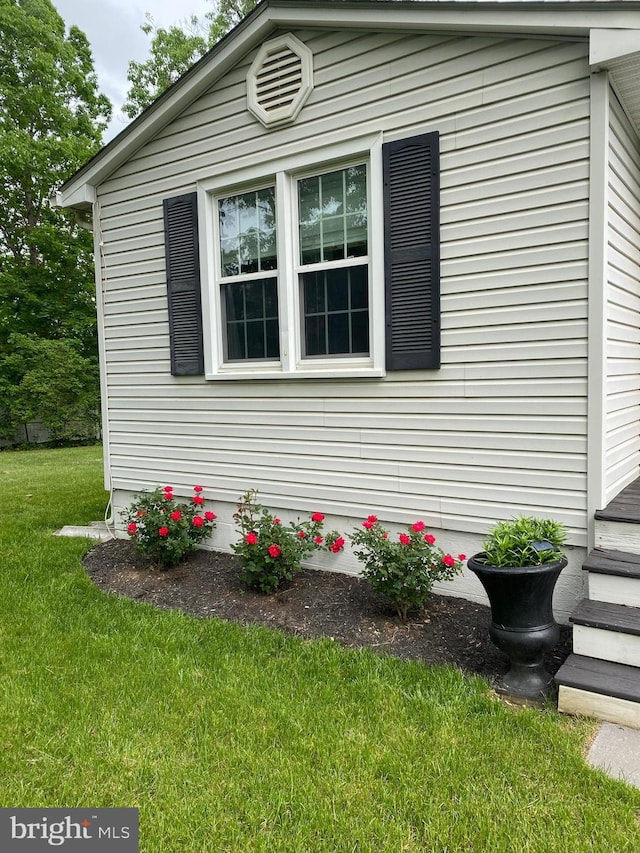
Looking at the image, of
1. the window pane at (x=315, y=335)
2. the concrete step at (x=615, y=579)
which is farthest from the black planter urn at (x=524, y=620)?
the window pane at (x=315, y=335)

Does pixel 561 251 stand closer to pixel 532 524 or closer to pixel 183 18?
pixel 532 524

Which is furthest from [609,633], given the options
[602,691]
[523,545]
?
[523,545]

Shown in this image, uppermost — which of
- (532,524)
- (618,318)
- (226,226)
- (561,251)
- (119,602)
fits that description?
(226,226)

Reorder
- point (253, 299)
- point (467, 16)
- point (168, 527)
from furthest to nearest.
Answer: point (253, 299)
point (168, 527)
point (467, 16)

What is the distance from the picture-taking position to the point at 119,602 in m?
3.88

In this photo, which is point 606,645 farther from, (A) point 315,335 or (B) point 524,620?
(A) point 315,335

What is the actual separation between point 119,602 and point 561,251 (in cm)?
357

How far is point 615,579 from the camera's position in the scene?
270 centimetres

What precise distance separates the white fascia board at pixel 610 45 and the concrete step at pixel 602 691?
9.59 feet

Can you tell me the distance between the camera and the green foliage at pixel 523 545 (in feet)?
→ 8.52

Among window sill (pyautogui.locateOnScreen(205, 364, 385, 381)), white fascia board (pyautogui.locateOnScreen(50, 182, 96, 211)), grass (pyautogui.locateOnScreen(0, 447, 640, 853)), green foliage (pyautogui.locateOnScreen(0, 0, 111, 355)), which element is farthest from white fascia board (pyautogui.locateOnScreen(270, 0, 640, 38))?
green foliage (pyautogui.locateOnScreen(0, 0, 111, 355))

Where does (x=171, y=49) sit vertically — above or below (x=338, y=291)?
above

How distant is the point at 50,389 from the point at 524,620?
14622mm

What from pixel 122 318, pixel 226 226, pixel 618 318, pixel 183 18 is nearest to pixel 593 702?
pixel 618 318
